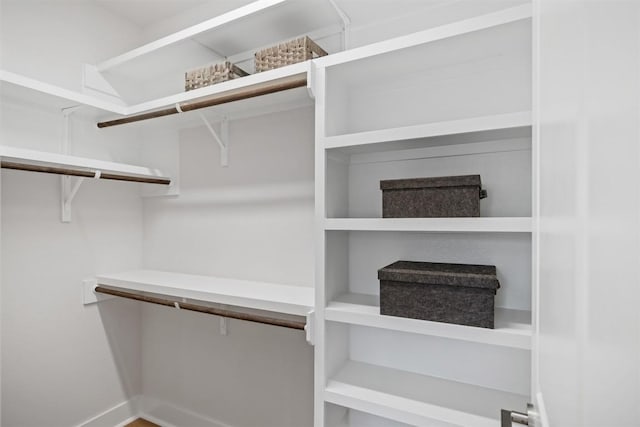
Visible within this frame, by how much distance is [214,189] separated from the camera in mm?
1826

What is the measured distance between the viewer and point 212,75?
1.47 metres

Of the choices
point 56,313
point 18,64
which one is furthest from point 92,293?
point 18,64

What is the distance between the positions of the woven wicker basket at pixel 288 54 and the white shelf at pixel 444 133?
1.17 ft

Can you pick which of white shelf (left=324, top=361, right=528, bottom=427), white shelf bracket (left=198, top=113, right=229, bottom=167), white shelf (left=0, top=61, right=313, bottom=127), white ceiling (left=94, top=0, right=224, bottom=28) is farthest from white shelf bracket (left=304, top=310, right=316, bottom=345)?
white ceiling (left=94, top=0, right=224, bottom=28)

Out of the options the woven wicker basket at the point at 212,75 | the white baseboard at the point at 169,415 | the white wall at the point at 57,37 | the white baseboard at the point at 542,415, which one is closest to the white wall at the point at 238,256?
the white baseboard at the point at 169,415

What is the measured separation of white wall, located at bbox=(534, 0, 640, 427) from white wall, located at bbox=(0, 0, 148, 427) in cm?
202

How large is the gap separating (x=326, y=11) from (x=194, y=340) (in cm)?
175

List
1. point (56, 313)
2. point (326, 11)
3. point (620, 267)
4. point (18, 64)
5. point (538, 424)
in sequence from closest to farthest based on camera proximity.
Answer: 1. point (620, 267)
2. point (538, 424)
3. point (326, 11)
4. point (18, 64)
5. point (56, 313)

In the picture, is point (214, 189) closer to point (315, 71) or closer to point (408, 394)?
point (315, 71)

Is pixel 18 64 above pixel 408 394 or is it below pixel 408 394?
above

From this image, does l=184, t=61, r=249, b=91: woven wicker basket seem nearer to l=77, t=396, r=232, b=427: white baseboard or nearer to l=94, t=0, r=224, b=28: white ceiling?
l=94, t=0, r=224, b=28: white ceiling

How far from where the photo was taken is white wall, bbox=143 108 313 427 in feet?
5.22

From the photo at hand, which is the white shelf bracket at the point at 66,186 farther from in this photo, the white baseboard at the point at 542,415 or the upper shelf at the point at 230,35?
the white baseboard at the point at 542,415

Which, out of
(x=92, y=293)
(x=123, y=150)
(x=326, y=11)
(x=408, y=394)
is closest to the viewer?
(x=408, y=394)
